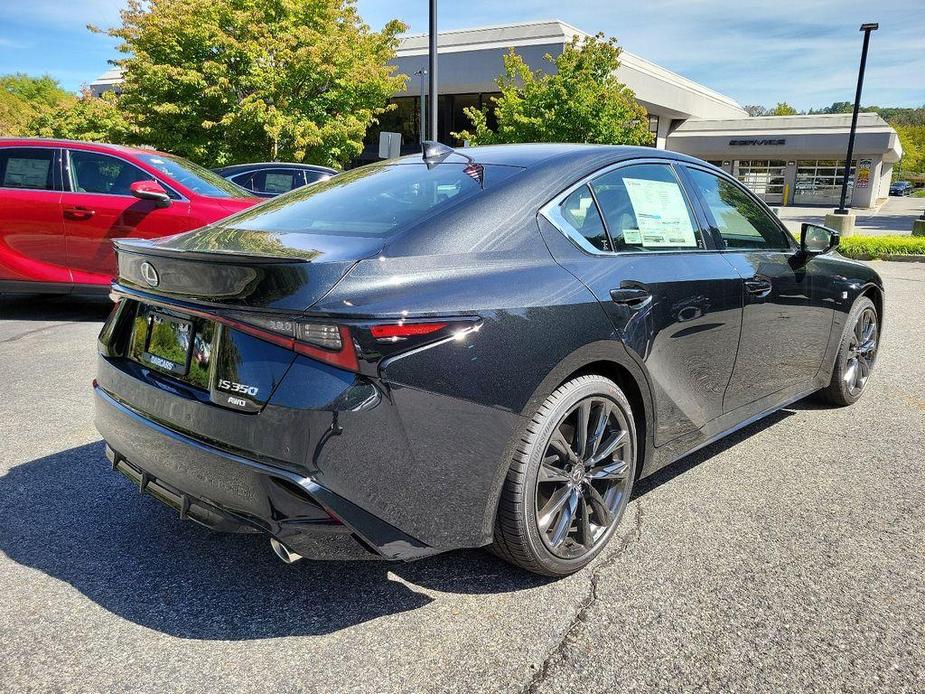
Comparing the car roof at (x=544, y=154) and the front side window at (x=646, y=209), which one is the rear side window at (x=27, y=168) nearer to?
the car roof at (x=544, y=154)

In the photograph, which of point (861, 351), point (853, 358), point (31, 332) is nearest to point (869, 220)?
point (861, 351)

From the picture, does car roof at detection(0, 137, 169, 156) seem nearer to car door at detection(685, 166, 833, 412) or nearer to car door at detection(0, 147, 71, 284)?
car door at detection(0, 147, 71, 284)

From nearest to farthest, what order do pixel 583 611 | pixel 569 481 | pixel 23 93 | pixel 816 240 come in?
pixel 583 611
pixel 569 481
pixel 816 240
pixel 23 93

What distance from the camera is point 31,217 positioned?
720cm

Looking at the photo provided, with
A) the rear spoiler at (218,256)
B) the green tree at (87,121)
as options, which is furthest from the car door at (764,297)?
the green tree at (87,121)

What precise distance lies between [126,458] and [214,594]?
61 centimetres

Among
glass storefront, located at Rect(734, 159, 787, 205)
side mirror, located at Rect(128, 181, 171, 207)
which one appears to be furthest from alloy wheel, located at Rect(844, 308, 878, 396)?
glass storefront, located at Rect(734, 159, 787, 205)

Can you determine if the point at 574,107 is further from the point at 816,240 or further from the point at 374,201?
the point at 374,201

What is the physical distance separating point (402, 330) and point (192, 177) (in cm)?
647

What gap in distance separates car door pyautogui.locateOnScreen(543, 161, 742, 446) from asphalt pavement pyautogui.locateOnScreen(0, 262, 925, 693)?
579mm

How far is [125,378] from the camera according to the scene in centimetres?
267

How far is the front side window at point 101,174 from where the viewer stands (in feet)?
24.0

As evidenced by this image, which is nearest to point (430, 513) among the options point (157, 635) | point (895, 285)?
point (157, 635)

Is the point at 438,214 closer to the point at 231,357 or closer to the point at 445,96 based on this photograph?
the point at 231,357
